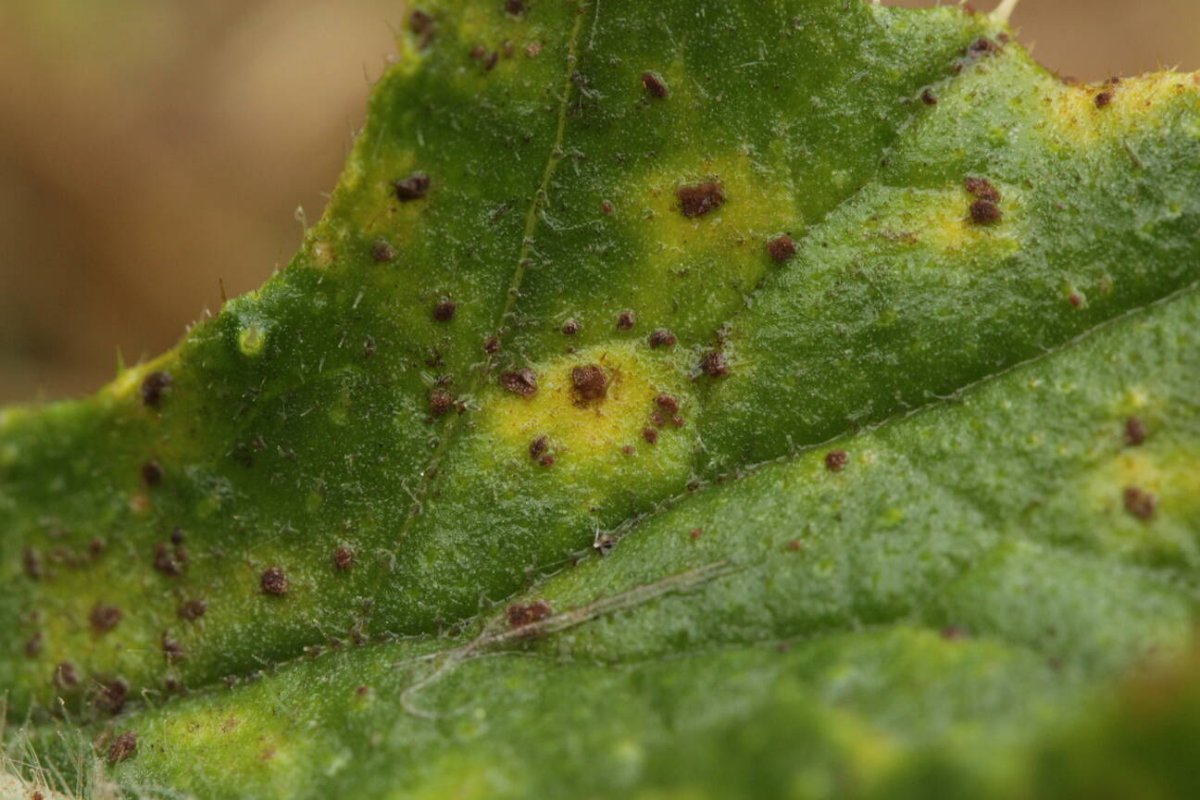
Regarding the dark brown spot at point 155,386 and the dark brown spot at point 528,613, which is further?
the dark brown spot at point 155,386

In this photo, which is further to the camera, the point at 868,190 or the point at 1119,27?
the point at 1119,27

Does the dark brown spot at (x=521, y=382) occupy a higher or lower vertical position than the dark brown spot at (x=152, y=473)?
lower

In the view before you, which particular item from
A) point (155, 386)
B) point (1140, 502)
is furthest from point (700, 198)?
point (155, 386)

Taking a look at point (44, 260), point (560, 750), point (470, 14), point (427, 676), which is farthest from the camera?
point (44, 260)

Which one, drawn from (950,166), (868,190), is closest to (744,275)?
(868,190)

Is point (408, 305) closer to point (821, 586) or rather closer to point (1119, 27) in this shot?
point (821, 586)

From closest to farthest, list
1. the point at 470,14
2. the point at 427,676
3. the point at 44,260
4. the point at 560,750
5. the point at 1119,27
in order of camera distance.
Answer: the point at 560,750 < the point at 470,14 < the point at 427,676 < the point at 44,260 < the point at 1119,27

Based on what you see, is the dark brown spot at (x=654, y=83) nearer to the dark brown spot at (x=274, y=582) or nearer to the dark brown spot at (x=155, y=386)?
the dark brown spot at (x=155, y=386)

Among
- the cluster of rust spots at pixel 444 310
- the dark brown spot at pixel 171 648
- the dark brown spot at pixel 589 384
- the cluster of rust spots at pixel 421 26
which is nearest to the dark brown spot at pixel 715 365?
the dark brown spot at pixel 589 384
